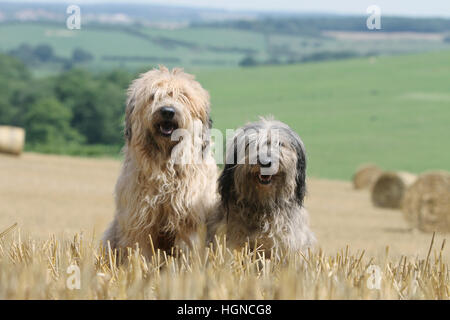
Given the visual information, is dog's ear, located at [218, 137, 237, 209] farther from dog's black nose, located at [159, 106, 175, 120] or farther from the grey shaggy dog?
dog's black nose, located at [159, 106, 175, 120]

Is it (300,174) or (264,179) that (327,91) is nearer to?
(300,174)

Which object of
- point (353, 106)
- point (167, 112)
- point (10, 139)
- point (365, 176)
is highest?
point (353, 106)

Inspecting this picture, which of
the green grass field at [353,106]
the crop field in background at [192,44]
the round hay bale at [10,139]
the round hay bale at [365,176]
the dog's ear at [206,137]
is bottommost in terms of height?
the dog's ear at [206,137]

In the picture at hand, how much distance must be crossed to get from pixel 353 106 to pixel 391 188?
25046mm

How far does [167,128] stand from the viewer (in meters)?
5.48

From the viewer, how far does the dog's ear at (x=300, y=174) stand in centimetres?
551

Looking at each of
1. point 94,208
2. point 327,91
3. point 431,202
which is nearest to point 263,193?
point 431,202

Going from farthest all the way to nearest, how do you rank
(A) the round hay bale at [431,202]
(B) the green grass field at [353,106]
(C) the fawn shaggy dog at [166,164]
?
(B) the green grass field at [353,106]
(A) the round hay bale at [431,202]
(C) the fawn shaggy dog at [166,164]

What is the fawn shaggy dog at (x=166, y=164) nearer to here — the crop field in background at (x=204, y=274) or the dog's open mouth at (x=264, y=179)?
the crop field in background at (x=204, y=274)

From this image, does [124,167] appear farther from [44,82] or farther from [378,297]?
[44,82]

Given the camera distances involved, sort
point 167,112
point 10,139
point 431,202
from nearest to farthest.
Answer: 1. point 167,112
2. point 431,202
3. point 10,139

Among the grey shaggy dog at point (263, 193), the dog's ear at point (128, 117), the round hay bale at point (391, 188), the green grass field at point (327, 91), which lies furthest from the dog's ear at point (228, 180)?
the green grass field at point (327, 91)

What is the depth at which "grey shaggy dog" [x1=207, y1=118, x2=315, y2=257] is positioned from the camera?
17.5ft

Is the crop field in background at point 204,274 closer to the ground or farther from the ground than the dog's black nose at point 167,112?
closer to the ground
